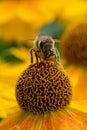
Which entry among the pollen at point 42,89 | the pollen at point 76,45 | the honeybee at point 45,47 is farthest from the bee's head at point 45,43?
the pollen at point 76,45

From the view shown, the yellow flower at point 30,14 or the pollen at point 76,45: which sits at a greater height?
the yellow flower at point 30,14

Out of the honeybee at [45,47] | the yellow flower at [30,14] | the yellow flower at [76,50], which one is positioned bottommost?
the honeybee at [45,47]

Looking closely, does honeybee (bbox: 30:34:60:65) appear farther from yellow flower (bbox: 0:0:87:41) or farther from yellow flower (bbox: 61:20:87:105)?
yellow flower (bbox: 0:0:87:41)

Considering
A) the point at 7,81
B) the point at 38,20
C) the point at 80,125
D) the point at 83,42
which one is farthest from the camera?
the point at 38,20

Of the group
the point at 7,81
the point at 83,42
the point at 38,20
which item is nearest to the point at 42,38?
the point at 7,81

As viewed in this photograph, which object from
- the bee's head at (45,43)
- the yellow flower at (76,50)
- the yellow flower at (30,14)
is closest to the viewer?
the bee's head at (45,43)

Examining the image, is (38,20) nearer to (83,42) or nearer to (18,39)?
(18,39)

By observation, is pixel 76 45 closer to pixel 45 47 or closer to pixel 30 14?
pixel 30 14

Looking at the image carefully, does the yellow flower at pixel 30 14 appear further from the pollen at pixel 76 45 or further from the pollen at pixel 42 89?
the pollen at pixel 42 89
